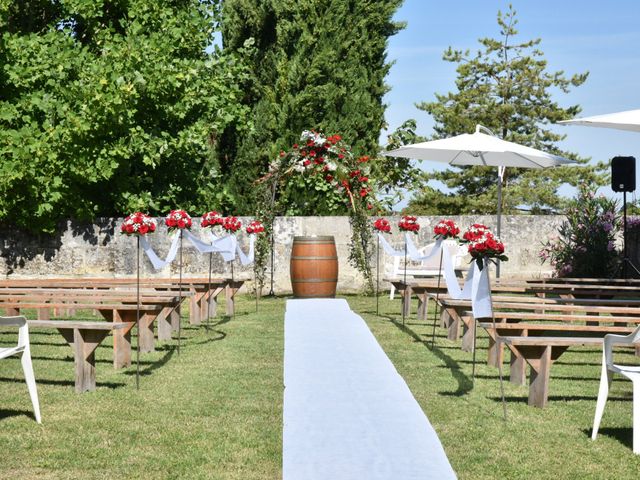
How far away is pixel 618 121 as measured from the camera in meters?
9.62

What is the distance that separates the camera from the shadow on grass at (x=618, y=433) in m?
5.49

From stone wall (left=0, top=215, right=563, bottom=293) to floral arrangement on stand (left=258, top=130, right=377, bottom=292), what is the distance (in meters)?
0.42

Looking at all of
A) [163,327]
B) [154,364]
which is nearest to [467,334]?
[154,364]

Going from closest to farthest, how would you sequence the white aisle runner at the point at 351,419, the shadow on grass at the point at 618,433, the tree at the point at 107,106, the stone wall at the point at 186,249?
the white aisle runner at the point at 351,419 → the shadow on grass at the point at 618,433 → the tree at the point at 107,106 → the stone wall at the point at 186,249

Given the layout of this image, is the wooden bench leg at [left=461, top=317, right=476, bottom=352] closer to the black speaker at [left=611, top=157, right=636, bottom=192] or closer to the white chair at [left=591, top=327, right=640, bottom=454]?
the white chair at [left=591, top=327, right=640, bottom=454]

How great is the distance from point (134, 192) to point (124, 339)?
8.92m

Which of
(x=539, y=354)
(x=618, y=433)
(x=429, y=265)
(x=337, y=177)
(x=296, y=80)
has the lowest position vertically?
(x=618, y=433)

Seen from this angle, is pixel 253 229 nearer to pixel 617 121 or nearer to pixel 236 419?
pixel 617 121

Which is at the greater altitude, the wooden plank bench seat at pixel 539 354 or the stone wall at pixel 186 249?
the stone wall at pixel 186 249

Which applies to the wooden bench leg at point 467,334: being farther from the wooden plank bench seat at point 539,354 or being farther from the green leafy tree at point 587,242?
the green leafy tree at point 587,242

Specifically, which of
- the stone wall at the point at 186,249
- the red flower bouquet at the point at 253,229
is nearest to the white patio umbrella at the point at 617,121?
the red flower bouquet at the point at 253,229

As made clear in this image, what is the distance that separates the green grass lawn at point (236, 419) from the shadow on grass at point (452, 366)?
0.6 inches

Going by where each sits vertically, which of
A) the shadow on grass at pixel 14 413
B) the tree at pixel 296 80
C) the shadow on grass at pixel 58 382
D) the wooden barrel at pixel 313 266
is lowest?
the shadow on grass at pixel 14 413

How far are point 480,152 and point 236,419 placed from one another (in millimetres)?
8762
